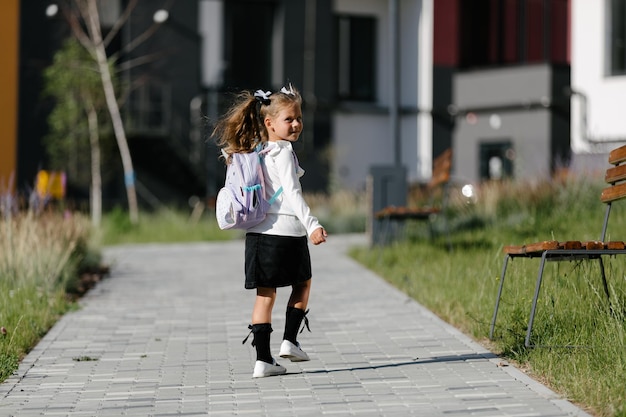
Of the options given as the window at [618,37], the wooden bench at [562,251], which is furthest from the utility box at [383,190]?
the window at [618,37]

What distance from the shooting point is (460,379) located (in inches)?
262

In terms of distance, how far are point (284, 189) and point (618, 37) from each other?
65.9ft

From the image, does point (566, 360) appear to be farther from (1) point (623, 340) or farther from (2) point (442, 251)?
(2) point (442, 251)

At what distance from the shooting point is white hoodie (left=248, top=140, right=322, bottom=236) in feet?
22.4

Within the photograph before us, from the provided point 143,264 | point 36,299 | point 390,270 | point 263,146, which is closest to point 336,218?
point 143,264

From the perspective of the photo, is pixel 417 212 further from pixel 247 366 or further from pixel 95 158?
pixel 95 158

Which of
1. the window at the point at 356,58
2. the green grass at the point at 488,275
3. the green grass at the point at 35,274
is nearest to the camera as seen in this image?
the green grass at the point at 488,275

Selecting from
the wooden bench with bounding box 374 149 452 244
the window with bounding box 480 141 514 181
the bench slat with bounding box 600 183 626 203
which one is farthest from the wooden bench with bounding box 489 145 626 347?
the window with bounding box 480 141 514 181

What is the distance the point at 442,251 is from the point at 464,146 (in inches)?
592

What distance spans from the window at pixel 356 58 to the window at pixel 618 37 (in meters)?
6.24

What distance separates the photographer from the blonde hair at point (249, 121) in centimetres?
699

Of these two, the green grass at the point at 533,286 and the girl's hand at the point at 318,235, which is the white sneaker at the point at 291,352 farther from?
the green grass at the point at 533,286

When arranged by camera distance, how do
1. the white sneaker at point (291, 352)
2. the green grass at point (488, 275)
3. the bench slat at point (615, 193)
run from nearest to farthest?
the green grass at point (488, 275)
the white sneaker at point (291, 352)
the bench slat at point (615, 193)

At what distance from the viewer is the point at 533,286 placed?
28.5 feet
